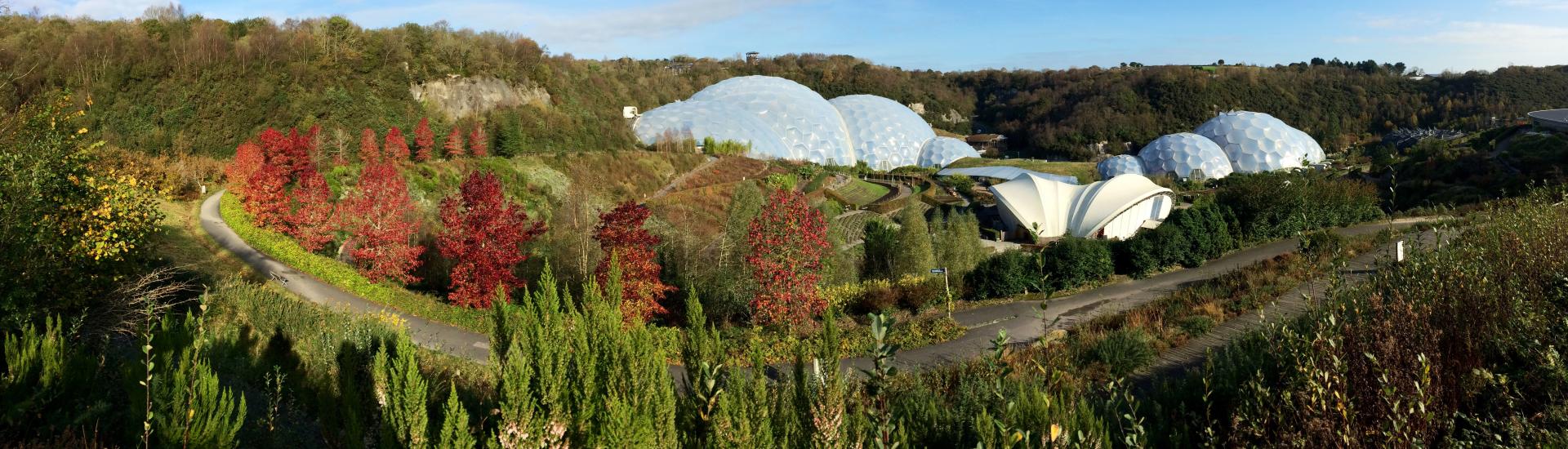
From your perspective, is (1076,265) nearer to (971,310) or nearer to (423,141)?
(971,310)

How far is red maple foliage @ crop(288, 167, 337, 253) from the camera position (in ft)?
52.2

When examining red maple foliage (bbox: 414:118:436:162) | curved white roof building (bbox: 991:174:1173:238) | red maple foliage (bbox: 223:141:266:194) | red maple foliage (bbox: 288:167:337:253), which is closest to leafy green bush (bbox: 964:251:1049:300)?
curved white roof building (bbox: 991:174:1173:238)

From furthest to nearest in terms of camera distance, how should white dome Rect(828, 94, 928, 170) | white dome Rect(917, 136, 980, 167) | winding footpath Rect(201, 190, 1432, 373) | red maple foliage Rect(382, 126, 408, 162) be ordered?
white dome Rect(917, 136, 980, 167) → white dome Rect(828, 94, 928, 170) → red maple foliage Rect(382, 126, 408, 162) → winding footpath Rect(201, 190, 1432, 373)

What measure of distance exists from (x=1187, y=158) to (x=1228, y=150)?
5.48m

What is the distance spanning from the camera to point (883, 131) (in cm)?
5488

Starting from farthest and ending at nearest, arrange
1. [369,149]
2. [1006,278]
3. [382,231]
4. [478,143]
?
[478,143]
[369,149]
[1006,278]
[382,231]

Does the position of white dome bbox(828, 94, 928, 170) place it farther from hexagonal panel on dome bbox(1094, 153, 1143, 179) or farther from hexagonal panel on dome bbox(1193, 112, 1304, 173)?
hexagonal panel on dome bbox(1193, 112, 1304, 173)

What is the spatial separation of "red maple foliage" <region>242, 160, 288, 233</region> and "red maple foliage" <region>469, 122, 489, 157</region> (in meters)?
10.3

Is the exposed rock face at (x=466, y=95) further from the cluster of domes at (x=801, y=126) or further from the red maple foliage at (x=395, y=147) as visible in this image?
the red maple foliage at (x=395, y=147)

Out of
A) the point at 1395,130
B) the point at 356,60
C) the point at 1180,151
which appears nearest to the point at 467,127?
the point at 356,60

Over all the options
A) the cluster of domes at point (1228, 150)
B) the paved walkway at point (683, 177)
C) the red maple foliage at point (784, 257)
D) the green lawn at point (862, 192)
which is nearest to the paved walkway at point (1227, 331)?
the red maple foliage at point (784, 257)

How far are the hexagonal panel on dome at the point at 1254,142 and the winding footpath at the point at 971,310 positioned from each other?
110 feet

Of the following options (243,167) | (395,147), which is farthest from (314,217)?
(395,147)

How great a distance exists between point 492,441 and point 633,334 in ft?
3.06
